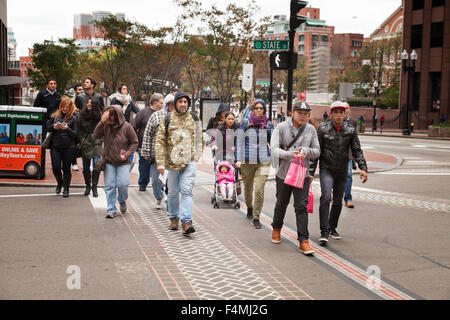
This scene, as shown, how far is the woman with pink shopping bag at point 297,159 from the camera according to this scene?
7.13 meters

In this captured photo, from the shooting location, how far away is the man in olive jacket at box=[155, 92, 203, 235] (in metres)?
7.88

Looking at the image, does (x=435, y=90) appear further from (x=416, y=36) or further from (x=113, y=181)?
(x=113, y=181)

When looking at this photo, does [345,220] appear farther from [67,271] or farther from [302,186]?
[67,271]

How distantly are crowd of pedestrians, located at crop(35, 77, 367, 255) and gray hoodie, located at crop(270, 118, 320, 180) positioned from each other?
13 mm

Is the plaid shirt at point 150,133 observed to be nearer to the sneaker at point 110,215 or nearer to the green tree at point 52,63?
the sneaker at point 110,215

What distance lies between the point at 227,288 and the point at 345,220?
4308mm

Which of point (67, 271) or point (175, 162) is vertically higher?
point (175, 162)

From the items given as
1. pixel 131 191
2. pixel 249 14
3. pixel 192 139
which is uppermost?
pixel 249 14

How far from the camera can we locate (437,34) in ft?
175

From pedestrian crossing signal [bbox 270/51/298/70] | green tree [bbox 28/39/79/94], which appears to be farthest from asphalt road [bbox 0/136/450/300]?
green tree [bbox 28/39/79/94]

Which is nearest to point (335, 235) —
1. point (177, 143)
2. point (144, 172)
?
point (177, 143)

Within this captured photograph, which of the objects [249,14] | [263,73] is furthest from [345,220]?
[263,73]

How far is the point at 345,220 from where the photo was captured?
9352 mm

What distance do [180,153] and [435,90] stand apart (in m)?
51.2
